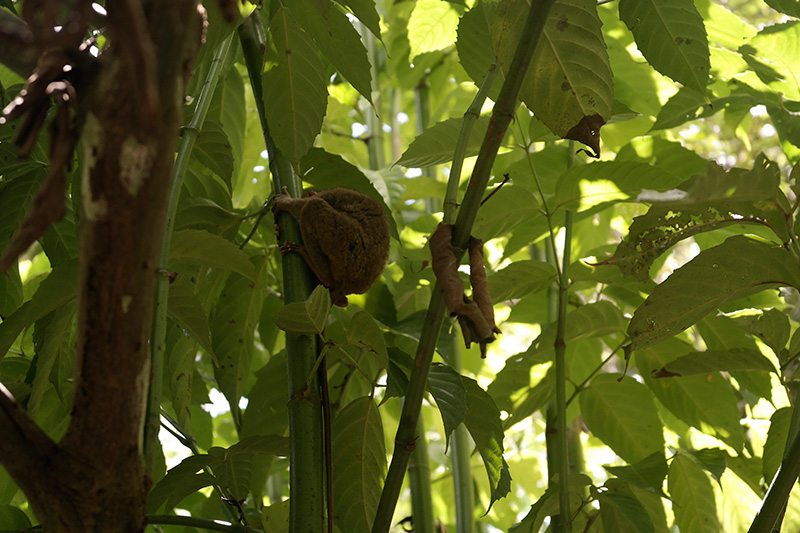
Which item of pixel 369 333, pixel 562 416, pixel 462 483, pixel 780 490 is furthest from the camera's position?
pixel 462 483

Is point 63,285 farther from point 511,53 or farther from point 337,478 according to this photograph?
point 511,53

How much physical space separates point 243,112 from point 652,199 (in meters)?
1.12

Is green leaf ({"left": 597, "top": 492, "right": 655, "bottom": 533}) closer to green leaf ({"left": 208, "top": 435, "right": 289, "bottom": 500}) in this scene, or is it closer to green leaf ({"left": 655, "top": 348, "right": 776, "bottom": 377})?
green leaf ({"left": 655, "top": 348, "right": 776, "bottom": 377})

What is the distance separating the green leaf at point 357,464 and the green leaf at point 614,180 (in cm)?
49

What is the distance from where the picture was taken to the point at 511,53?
81cm

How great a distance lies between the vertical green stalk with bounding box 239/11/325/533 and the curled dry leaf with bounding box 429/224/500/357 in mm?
246

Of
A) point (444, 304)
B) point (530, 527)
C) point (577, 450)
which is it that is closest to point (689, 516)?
point (530, 527)

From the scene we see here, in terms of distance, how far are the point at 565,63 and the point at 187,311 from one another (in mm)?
546

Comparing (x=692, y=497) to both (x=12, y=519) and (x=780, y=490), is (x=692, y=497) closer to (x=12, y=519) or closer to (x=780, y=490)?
(x=780, y=490)

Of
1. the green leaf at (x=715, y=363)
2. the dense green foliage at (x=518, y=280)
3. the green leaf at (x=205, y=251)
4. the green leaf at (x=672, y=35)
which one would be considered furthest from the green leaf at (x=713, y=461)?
the green leaf at (x=205, y=251)

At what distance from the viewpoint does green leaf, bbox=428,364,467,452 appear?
2.75 feet

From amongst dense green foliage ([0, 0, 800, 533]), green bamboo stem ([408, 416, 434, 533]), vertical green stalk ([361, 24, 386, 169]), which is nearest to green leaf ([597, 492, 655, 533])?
dense green foliage ([0, 0, 800, 533])

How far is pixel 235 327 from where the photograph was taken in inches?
46.8

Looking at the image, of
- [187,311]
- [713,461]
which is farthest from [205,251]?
[713,461]
